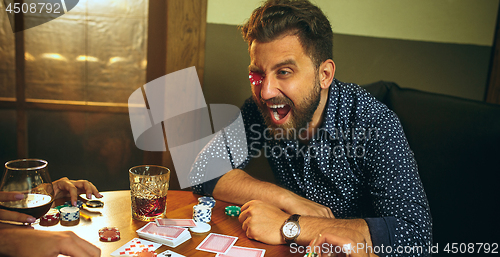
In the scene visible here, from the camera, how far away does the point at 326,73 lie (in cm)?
152

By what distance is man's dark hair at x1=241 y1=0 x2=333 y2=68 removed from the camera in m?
1.40

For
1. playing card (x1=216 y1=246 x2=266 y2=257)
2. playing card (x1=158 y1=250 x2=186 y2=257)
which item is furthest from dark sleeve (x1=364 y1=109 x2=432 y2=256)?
playing card (x1=158 y1=250 x2=186 y2=257)

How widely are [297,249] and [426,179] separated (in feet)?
3.01

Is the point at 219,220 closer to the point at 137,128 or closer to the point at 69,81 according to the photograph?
the point at 137,128

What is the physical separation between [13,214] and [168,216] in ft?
1.44

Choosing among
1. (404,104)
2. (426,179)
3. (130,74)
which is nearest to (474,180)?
(426,179)

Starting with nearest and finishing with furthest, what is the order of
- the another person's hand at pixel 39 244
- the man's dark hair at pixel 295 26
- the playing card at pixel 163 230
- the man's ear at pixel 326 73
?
the another person's hand at pixel 39 244
the playing card at pixel 163 230
the man's dark hair at pixel 295 26
the man's ear at pixel 326 73

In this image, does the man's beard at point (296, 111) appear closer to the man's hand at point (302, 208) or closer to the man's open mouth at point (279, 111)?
the man's open mouth at point (279, 111)

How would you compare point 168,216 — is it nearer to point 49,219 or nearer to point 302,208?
point 49,219

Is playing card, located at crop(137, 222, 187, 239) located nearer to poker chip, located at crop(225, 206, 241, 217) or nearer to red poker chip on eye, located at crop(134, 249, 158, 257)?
red poker chip on eye, located at crop(134, 249, 158, 257)

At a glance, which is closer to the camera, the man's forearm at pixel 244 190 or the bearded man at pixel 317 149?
the bearded man at pixel 317 149

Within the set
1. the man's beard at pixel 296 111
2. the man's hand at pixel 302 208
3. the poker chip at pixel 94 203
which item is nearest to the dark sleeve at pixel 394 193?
the man's hand at pixel 302 208

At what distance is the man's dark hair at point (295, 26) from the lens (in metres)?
1.40

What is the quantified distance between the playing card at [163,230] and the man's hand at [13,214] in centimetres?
28
